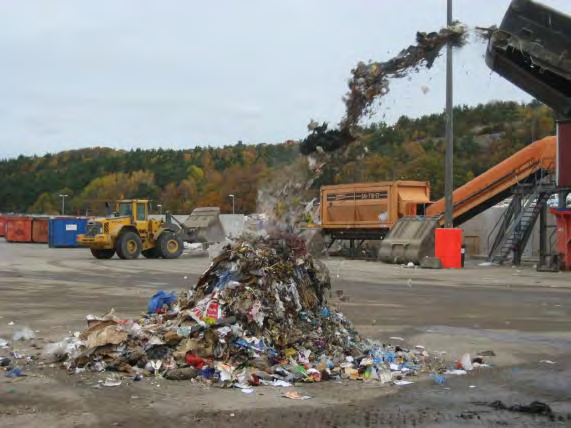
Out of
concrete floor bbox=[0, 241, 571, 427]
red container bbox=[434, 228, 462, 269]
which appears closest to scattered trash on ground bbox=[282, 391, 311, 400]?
concrete floor bbox=[0, 241, 571, 427]

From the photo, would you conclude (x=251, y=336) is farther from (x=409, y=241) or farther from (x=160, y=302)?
(x=409, y=241)

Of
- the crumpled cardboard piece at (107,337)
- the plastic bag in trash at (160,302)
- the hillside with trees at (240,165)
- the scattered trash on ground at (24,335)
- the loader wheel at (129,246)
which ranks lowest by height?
the scattered trash on ground at (24,335)

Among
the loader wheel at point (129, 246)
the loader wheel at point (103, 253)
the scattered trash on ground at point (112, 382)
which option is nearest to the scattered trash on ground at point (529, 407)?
the scattered trash on ground at point (112, 382)

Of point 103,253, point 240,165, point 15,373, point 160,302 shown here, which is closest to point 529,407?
point 15,373

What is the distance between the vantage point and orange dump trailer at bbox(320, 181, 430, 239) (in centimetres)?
2909

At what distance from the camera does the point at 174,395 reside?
230 inches

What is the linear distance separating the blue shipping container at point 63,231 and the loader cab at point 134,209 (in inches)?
637

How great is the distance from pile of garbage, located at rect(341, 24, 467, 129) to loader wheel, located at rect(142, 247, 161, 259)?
21331 mm

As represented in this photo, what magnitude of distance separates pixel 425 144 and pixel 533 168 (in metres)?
17.0

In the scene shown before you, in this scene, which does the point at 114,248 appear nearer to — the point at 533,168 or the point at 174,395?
the point at 533,168

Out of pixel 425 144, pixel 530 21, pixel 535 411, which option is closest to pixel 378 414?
pixel 535 411

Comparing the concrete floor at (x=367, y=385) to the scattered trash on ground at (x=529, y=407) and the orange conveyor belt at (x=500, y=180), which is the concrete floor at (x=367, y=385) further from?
the orange conveyor belt at (x=500, y=180)

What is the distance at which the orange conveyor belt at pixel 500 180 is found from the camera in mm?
24797

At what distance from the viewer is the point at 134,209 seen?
27.7 meters
